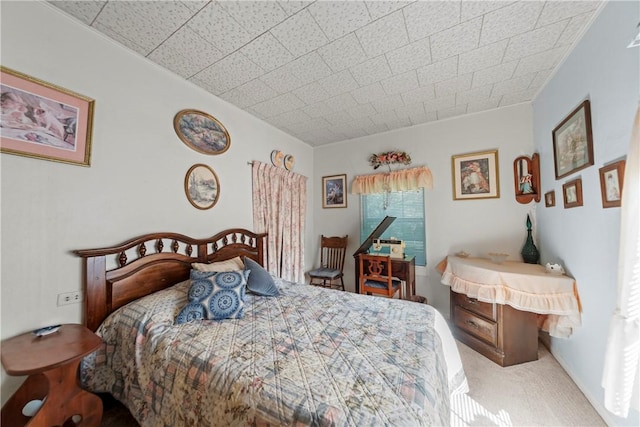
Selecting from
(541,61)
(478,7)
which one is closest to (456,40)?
(478,7)

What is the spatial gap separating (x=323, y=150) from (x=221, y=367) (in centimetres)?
363

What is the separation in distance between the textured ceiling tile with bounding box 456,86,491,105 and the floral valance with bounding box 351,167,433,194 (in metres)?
0.91

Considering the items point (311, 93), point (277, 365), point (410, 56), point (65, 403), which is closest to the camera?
point (277, 365)

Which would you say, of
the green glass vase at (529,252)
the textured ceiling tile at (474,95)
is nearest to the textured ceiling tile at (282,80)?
the textured ceiling tile at (474,95)

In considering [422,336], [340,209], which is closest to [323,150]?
[340,209]

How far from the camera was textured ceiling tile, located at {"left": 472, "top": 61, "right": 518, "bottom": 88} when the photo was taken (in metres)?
2.06

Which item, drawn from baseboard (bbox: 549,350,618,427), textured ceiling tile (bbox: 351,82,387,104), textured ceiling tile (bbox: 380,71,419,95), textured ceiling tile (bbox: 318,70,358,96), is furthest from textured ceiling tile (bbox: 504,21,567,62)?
baseboard (bbox: 549,350,618,427)

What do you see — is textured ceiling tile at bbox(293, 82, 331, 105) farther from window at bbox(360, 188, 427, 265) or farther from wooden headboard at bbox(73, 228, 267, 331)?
wooden headboard at bbox(73, 228, 267, 331)

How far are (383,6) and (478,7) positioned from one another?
2.11 ft

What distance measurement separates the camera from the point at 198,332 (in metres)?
1.40

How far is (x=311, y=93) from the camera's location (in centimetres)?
248

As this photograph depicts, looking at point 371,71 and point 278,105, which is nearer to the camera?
point 371,71

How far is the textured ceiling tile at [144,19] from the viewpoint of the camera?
1468 millimetres

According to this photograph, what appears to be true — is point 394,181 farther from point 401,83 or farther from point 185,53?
point 185,53
